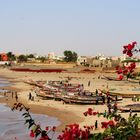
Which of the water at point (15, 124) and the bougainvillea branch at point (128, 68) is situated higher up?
the bougainvillea branch at point (128, 68)

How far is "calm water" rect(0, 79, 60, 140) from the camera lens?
27.0 metres

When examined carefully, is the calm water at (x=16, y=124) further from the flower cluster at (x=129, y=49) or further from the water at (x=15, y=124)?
the flower cluster at (x=129, y=49)

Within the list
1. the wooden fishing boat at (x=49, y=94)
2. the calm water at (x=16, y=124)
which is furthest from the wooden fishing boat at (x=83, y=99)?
the calm water at (x=16, y=124)

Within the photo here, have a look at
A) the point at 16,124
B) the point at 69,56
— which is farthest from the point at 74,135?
the point at 69,56

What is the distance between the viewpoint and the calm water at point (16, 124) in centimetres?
2698

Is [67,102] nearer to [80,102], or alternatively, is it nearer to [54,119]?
[80,102]

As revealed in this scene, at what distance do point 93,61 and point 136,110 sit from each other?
118219 mm

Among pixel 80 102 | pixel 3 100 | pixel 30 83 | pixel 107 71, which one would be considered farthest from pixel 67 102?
pixel 107 71

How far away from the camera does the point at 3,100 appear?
48.9 m

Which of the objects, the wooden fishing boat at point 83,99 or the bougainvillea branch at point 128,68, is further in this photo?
the wooden fishing boat at point 83,99

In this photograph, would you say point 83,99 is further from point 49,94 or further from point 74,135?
point 74,135

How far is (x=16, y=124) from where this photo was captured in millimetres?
31922

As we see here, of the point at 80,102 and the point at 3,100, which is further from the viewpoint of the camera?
the point at 3,100

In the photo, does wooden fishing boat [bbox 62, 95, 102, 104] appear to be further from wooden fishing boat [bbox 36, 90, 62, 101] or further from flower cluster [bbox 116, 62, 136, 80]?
flower cluster [bbox 116, 62, 136, 80]
